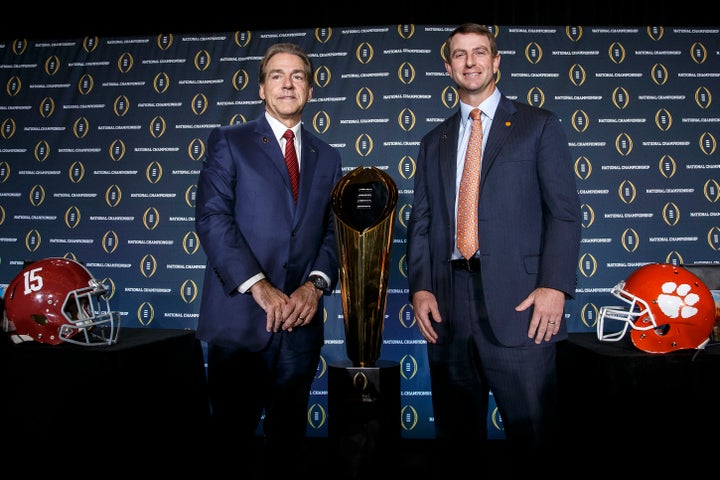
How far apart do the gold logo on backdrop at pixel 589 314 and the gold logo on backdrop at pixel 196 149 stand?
9.34 ft

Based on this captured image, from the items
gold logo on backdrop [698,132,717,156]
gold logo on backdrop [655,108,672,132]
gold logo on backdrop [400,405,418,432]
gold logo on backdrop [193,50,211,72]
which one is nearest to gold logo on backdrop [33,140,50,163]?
gold logo on backdrop [193,50,211,72]

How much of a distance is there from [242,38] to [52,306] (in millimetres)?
2524

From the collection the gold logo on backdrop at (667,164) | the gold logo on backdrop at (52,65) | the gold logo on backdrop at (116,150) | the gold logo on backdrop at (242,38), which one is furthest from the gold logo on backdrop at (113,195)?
the gold logo on backdrop at (667,164)

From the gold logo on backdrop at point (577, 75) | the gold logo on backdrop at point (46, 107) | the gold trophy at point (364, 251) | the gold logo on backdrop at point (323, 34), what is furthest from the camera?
the gold logo on backdrop at point (46, 107)

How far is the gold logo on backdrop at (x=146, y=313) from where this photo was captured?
3490 mm

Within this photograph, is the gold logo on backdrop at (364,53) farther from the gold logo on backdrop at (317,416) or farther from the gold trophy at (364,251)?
the gold logo on backdrop at (317,416)

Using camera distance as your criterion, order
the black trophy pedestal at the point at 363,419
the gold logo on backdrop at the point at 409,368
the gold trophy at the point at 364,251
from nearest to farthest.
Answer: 1. the black trophy pedestal at the point at 363,419
2. the gold trophy at the point at 364,251
3. the gold logo on backdrop at the point at 409,368

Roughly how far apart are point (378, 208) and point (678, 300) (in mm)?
1151

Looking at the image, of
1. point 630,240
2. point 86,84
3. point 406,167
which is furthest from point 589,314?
point 86,84

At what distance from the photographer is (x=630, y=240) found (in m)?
3.35

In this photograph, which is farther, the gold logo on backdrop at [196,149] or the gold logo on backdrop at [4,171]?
the gold logo on backdrop at [4,171]

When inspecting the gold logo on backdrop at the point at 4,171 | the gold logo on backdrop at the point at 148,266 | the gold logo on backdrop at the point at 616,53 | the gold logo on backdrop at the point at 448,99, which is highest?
the gold logo on backdrop at the point at 616,53

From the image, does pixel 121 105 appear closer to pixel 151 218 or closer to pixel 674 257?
pixel 151 218

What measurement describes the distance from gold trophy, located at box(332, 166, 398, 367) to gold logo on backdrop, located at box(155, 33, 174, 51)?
2760 millimetres
